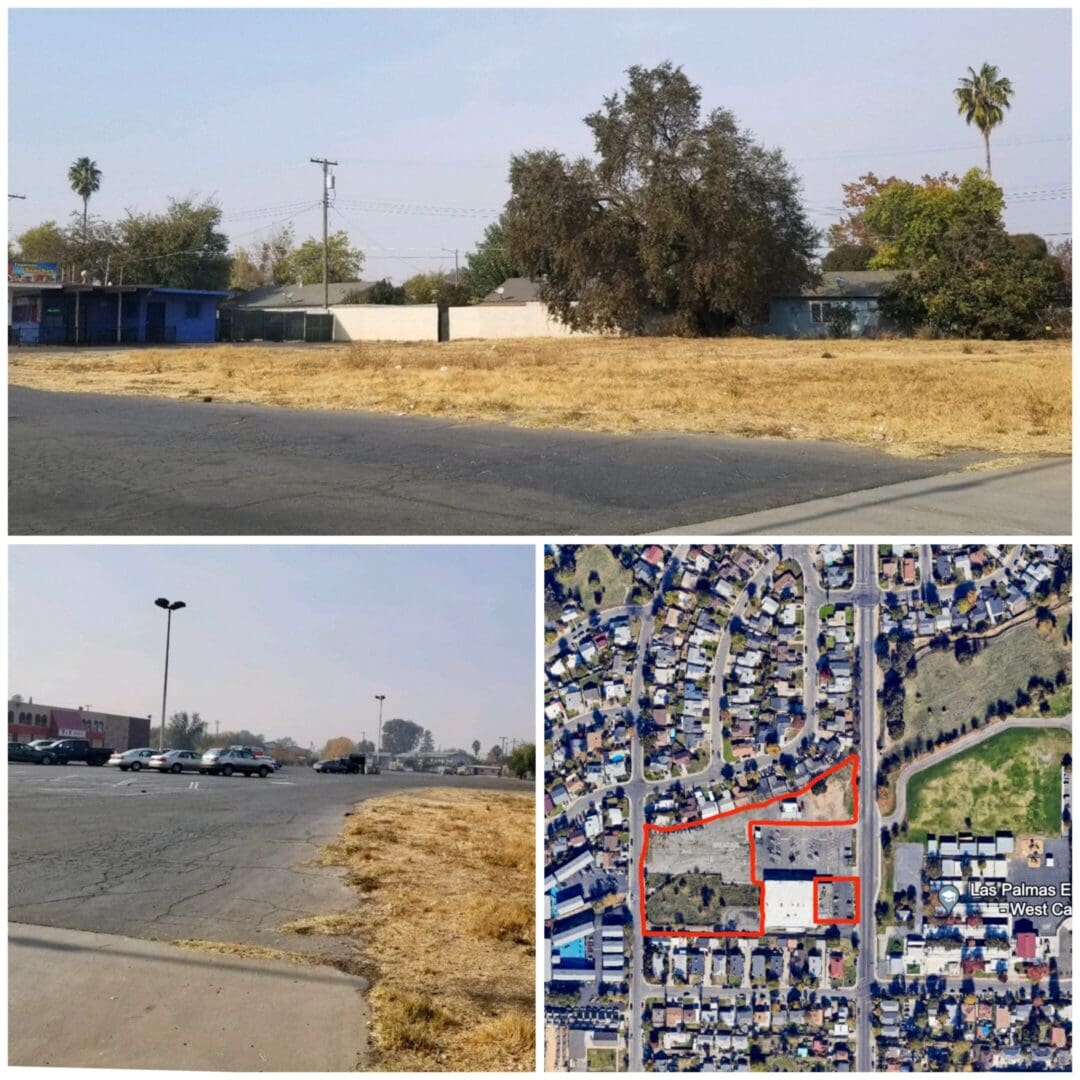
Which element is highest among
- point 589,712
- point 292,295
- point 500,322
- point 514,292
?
point 514,292

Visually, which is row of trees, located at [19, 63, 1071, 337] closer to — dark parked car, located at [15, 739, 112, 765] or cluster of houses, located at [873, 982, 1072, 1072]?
dark parked car, located at [15, 739, 112, 765]

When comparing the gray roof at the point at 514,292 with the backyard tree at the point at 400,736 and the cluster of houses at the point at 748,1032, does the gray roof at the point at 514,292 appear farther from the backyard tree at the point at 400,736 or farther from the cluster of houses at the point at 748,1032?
the cluster of houses at the point at 748,1032

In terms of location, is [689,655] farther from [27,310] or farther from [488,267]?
[488,267]

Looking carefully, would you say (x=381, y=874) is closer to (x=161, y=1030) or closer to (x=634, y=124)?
(x=161, y=1030)

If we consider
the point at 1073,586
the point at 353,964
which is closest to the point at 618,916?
the point at 353,964

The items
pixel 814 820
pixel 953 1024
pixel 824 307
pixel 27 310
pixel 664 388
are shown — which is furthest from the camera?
pixel 824 307

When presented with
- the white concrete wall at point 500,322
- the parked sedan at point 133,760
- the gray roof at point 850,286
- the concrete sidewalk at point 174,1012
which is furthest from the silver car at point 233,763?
the gray roof at point 850,286

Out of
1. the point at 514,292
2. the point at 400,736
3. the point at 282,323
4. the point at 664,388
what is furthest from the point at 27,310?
the point at 400,736
